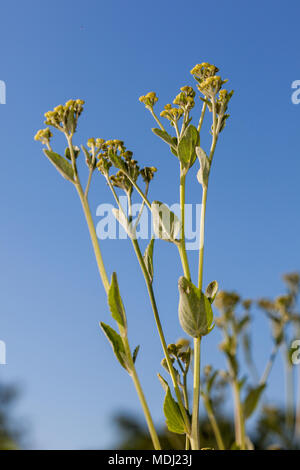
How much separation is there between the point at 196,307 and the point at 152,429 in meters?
→ 0.26

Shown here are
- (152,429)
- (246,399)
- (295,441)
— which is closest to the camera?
(152,429)

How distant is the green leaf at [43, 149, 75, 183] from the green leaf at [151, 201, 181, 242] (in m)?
0.21

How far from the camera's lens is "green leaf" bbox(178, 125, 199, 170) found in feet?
3.85

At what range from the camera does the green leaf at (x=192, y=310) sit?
3.35 ft

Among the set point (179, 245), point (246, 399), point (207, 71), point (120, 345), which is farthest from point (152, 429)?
point (207, 71)

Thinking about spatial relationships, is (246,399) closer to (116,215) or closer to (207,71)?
(116,215)

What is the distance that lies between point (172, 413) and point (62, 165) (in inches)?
24.1

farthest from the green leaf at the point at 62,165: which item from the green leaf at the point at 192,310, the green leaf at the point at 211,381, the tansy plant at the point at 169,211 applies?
the green leaf at the point at 211,381

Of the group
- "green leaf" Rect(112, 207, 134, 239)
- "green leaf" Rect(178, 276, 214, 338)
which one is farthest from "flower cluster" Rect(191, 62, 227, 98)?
"green leaf" Rect(178, 276, 214, 338)

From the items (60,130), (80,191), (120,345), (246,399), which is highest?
(60,130)

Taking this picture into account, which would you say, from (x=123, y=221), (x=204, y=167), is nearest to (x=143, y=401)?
(x=123, y=221)

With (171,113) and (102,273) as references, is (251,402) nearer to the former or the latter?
(102,273)

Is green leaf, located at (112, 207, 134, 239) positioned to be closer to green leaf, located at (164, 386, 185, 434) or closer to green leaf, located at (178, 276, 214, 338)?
green leaf, located at (178, 276, 214, 338)
